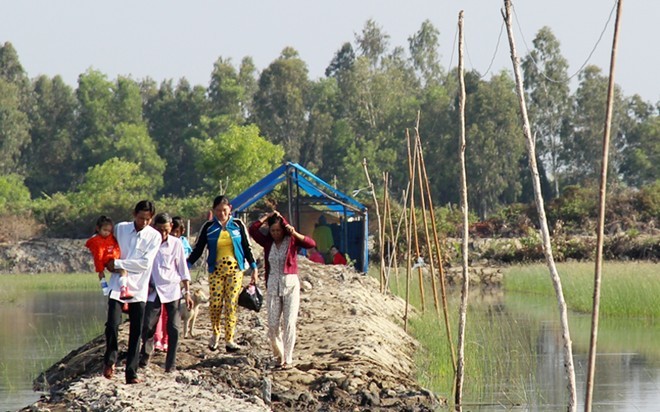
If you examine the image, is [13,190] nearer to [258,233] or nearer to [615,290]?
[615,290]

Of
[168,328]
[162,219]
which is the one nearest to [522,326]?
[168,328]

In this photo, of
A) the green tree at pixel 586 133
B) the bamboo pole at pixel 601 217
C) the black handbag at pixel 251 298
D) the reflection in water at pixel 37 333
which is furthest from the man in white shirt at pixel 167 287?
the green tree at pixel 586 133

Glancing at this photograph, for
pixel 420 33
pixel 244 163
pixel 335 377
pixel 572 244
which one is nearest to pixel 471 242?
Answer: pixel 572 244

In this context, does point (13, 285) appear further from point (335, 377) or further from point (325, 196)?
point (335, 377)

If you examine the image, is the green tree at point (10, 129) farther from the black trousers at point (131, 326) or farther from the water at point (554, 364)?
the black trousers at point (131, 326)

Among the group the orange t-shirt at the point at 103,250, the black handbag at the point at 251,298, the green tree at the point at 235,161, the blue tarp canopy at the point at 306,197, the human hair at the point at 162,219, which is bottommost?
the black handbag at the point at 251,298

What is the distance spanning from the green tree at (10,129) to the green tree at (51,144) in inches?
50.6

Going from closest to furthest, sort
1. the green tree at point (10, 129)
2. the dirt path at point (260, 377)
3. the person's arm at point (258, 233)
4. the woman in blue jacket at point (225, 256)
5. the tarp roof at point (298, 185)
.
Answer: the dirt path at point (260, 377)
the person's arm at point (258, 233)
the woman in blue jacket at point (225, 256)
the tarp roof at point (298, 185)
the green tree at point (10, 129)

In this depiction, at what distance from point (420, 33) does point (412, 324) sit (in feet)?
209

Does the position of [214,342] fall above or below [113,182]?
below

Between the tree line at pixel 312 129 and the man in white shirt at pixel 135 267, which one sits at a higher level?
the tree line at pixel 312 129

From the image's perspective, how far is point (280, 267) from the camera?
35.1 ft

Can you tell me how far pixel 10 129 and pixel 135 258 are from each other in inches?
2394

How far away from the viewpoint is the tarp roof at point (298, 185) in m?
25.0
